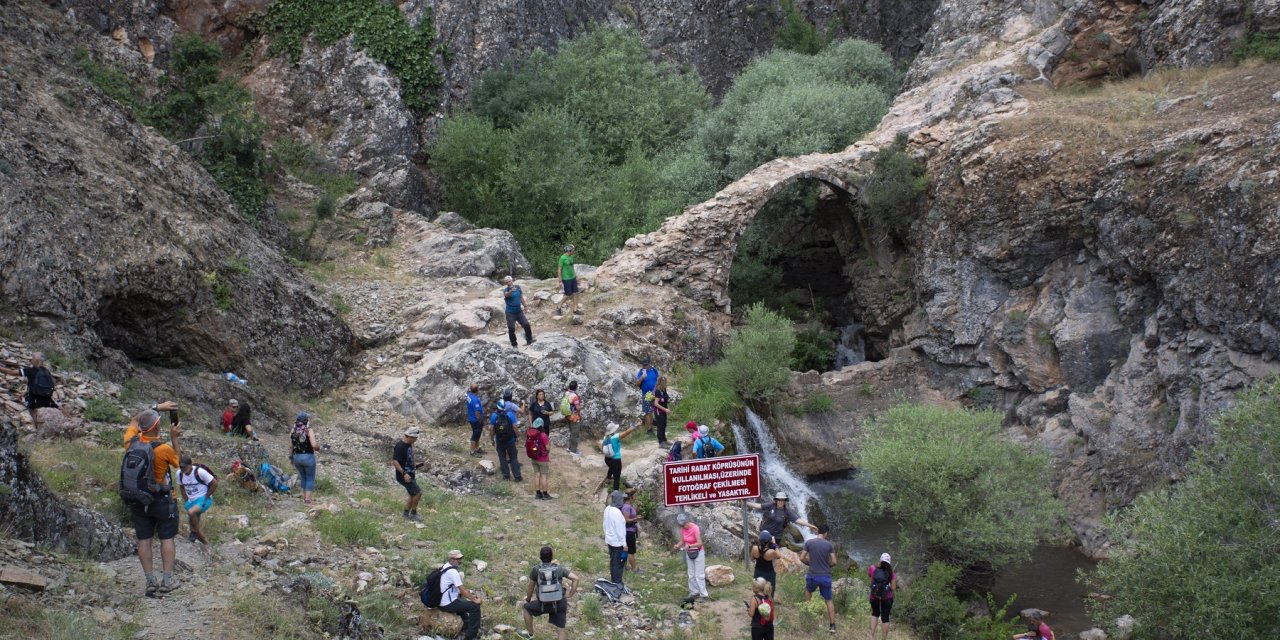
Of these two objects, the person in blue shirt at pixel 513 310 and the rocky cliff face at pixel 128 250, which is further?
the person in blue shirt at pixel 513 310

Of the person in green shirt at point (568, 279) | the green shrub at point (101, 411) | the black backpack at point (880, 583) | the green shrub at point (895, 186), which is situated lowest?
the black backpack at point (880, 583)

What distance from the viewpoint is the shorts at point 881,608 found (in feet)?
40.7

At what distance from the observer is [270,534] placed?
36.1 ft

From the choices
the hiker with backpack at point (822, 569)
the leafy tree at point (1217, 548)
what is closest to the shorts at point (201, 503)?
the hiker with backpack at point (822, 569)

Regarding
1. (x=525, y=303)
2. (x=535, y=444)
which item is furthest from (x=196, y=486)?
(x=525, y=303)

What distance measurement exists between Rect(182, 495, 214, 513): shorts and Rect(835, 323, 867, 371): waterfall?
2358 centimetres

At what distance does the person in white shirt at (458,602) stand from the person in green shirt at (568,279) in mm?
12661

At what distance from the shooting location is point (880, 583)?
1229cm

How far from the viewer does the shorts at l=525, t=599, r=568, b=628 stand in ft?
33.2

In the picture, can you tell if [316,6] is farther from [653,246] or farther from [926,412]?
[926,412]

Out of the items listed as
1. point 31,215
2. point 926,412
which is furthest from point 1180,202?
point 31,215

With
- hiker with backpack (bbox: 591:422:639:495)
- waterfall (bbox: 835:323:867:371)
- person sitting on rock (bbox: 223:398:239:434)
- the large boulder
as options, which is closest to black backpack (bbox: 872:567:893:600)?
hiker with backpack (bbox: 591:422:639:495)

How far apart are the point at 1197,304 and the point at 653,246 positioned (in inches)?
524

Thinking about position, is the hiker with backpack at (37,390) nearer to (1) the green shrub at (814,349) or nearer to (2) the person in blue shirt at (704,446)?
(2) the person in blue shirt at (704,446)
